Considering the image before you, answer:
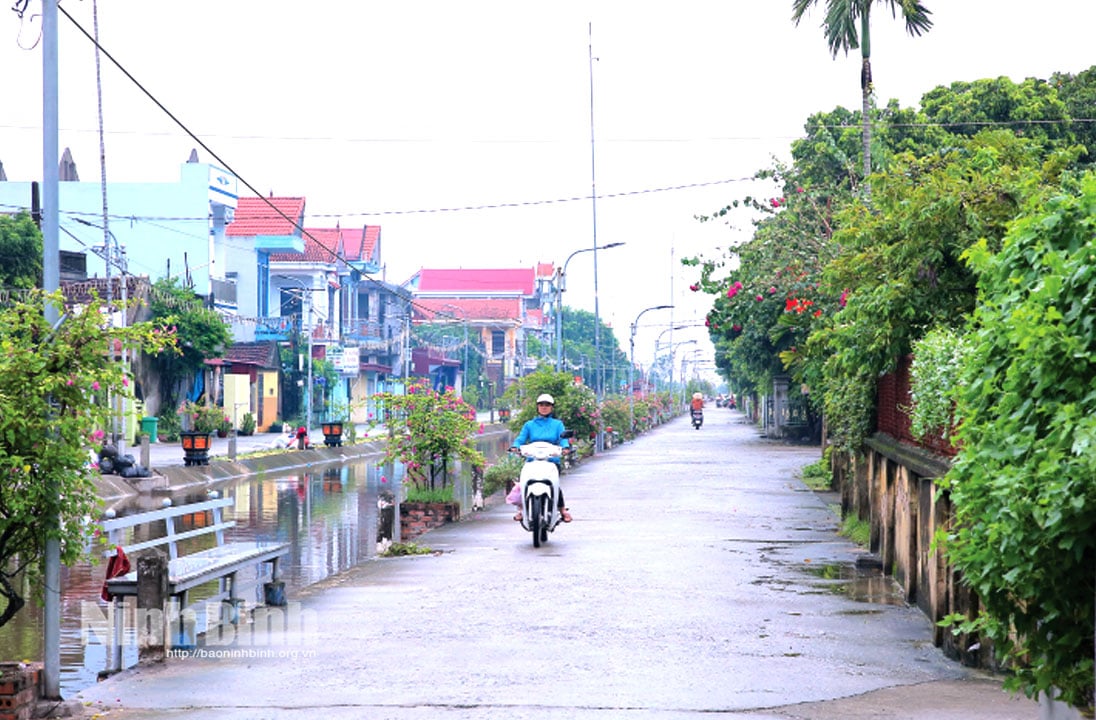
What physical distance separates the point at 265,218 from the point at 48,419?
6543 centimetres

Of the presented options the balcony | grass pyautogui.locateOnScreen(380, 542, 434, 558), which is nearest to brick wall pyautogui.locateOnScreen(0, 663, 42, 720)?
grass pyautogui.locateOnScreen(380, 542, 434, 558)

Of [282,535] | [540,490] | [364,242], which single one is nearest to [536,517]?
[540,490]

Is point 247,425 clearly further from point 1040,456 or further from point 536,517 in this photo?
point 1040,456

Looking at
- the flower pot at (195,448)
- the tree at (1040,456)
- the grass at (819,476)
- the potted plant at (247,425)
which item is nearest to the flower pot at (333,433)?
the potted plant at (247,425)

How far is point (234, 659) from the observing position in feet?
30.5

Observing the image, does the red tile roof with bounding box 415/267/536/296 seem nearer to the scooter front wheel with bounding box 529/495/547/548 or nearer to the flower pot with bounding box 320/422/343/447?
the flower pot with bounding box 320/422/343/447

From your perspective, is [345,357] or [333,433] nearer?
[333,433]

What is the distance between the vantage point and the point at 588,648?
9461mm

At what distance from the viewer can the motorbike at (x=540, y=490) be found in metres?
16.2

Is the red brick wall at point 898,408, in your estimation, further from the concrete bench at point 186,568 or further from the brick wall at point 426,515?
the brick wall at point 426,515

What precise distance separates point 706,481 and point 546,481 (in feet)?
42.3

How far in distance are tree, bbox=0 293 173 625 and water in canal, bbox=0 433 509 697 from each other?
1356 millimetres

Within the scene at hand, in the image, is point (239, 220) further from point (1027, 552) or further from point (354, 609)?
point (1027, 552)

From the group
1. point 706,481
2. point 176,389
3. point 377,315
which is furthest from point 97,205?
point 706,481
